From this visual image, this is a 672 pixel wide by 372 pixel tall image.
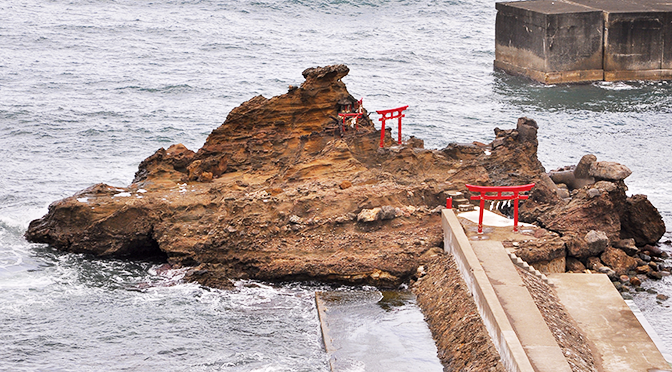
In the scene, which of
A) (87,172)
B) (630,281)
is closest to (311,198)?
(630,281)

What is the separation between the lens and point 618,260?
91.4 ft

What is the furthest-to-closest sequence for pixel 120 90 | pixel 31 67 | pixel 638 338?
pixel 31 67, pixel 120 90, pixel 638 338

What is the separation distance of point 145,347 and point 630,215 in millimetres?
16447

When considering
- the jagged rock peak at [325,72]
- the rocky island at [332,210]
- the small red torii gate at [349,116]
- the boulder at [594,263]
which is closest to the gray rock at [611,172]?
the rocky island at [332,210]

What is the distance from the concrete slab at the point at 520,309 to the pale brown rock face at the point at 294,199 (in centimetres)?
267

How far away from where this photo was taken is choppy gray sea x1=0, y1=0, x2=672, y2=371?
2417 centimetres

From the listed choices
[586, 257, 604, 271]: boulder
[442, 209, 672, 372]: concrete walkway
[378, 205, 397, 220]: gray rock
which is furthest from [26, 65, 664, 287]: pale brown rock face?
[442, 209, 672, 372]: concrete walkway

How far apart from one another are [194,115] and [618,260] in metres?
31.4

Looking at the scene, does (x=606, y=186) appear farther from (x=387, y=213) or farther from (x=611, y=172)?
(x=387, y=213)

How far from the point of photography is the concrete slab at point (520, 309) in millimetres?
19250

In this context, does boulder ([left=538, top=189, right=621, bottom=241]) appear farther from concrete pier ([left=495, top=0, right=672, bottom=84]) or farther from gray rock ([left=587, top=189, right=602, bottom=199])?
concrete pier ([left=495, top=0, right=672, bottom=84])

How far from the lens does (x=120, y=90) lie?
57.7 metres

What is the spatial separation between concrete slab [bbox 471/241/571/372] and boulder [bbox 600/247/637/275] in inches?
164

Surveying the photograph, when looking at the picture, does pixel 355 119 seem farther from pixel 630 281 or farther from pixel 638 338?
pixel 638 338
